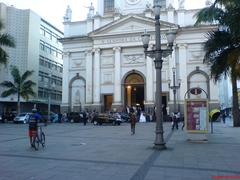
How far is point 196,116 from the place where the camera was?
15594mm

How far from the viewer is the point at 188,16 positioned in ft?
153

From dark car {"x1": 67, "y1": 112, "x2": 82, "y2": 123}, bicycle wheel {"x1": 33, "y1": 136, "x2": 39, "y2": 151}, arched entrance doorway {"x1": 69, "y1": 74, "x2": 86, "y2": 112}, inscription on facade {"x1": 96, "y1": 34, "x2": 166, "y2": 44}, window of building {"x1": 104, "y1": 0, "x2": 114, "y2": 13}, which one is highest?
window of building {"x1": 104, "y1": 0, "x2": 114, "y2": 13}

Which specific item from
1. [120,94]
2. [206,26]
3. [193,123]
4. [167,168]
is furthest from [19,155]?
[206,26]

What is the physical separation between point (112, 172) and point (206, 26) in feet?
131

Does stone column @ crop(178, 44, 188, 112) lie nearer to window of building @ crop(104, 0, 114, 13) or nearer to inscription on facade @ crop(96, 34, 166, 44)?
inscription on facade @ crop(96, 34, 166, 44)

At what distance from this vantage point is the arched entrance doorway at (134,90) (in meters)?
46.4

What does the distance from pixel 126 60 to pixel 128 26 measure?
529cm

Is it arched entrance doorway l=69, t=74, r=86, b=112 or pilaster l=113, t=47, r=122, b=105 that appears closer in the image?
pilaster l=113, t=47, r=122, b=105

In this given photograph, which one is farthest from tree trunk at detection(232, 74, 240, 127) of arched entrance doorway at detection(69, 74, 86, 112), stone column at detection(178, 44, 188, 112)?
arched entrance doorway at detection(69, 74, 86, 112)

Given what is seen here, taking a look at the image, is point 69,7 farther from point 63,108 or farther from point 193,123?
point 193,123

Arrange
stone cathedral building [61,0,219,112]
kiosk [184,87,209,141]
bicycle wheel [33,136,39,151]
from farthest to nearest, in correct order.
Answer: stone cathedral building [61,0,219,112] → kiosk [184,87,209,141] → bicycle wheel [33,136,39,151]

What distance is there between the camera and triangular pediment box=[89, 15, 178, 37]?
45.0m

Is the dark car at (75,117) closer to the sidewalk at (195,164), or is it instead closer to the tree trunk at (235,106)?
the tree trunk at (235,106)

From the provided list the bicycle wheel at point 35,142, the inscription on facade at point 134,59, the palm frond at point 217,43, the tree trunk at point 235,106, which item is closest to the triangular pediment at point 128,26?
the inscription on facade at point 134,59
